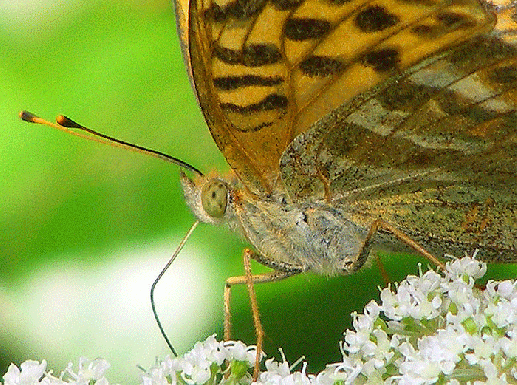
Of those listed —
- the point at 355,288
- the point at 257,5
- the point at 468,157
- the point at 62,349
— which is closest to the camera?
the point at 257,5

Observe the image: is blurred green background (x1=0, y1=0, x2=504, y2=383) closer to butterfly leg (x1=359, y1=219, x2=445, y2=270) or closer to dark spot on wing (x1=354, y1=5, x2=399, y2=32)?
butterfly leg (x1=359, y1=219, x2=445, y2=270)

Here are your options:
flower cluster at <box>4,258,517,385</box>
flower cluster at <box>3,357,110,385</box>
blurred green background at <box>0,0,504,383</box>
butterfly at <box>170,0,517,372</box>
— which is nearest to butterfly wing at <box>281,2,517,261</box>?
butterfly at <box>170,0,517,372</box>

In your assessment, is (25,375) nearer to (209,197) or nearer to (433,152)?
(209,197)

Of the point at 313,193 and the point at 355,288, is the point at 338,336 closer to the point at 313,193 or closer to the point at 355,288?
the point at 355,288

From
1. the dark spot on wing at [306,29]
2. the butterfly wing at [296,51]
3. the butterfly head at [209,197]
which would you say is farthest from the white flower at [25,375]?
the dark spot on wing at [306,29]

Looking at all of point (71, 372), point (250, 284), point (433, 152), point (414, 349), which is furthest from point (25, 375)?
point (433, 152)

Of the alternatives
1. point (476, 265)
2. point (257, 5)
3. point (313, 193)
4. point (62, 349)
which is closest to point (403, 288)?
point (476, 265)

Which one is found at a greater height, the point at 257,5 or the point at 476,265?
the point at 257,5

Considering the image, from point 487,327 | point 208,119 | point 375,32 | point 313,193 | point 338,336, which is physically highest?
point 375,32
